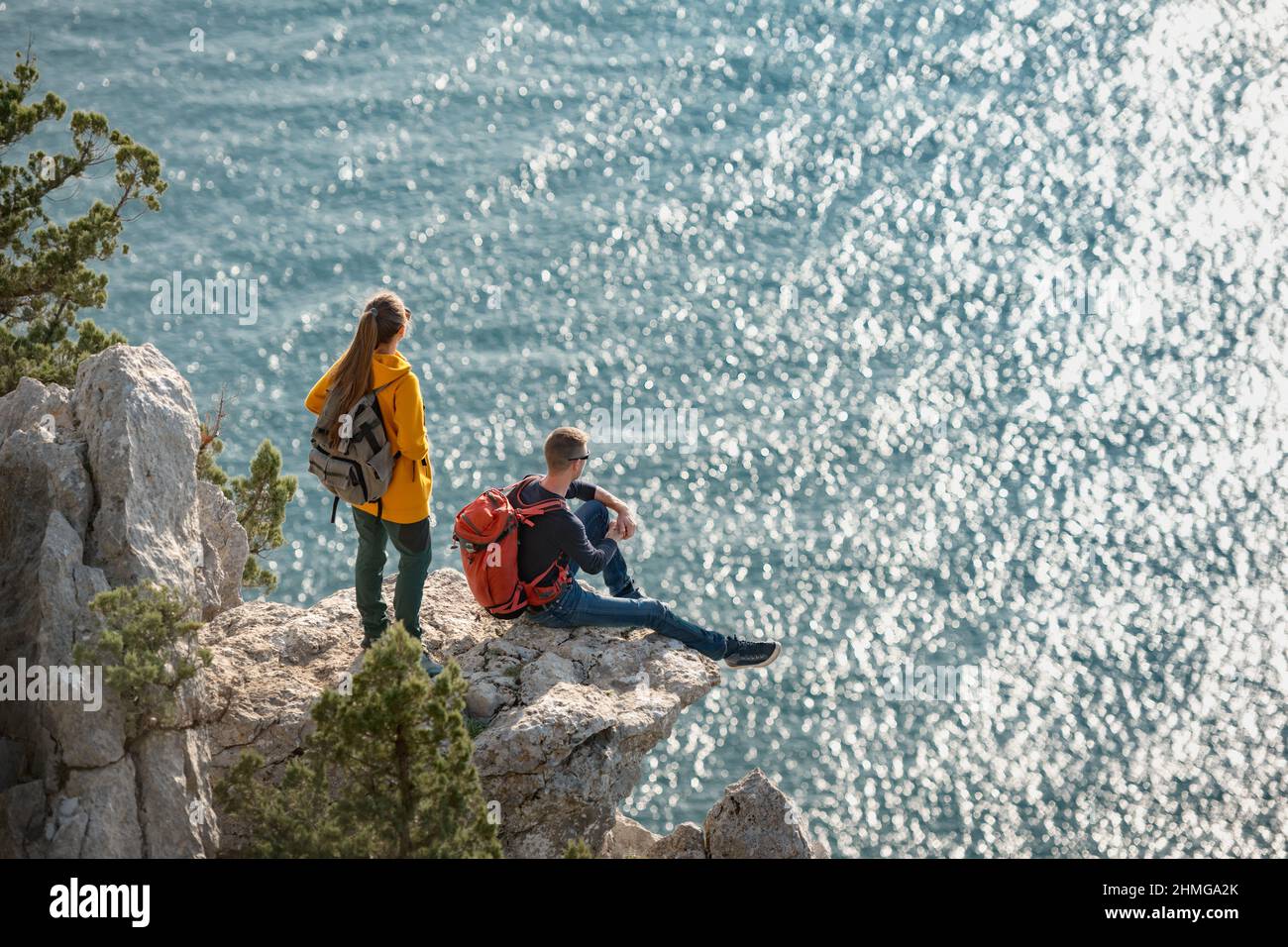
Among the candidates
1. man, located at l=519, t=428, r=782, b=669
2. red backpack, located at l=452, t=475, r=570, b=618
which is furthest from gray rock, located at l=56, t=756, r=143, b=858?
man, located at l=519, t=428, r=782, b=669

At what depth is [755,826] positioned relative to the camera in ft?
57.0

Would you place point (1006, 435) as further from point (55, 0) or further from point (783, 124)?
point (55, 0)

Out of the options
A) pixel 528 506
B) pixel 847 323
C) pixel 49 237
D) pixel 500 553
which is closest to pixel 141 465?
pixel 500 553

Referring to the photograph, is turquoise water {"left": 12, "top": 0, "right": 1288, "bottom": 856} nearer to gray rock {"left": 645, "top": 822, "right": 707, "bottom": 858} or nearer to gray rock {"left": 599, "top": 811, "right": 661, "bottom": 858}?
gray rock {"left": 599, "top": 811, "right": 661, "bottom": 858}

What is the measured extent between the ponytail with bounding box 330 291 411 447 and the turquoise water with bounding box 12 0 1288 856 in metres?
38.7

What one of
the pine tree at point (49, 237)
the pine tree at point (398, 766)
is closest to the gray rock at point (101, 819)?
the pine tree at point (398, 766)

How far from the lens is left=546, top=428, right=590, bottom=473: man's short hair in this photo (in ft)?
51.5

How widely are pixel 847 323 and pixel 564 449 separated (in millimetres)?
56201

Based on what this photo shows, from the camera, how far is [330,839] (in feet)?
43.3

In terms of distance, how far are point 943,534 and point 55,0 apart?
213 feet

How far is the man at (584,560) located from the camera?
1584 cm

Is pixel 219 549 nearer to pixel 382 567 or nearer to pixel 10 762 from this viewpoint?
pixel 382 567

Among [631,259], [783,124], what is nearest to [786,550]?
[631,259]

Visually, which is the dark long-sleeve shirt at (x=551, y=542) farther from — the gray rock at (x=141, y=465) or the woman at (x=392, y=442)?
the gray rock at (x=141, y=465)
